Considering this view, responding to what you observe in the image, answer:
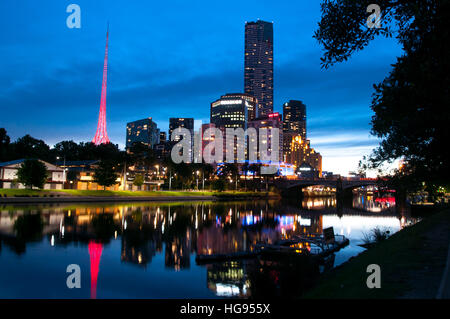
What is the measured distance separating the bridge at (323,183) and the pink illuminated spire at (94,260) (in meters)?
117

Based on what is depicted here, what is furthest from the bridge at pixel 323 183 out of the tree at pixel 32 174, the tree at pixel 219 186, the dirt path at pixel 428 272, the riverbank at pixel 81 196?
the dirt path at pixel 428 272

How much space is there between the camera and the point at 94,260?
76.3 feet

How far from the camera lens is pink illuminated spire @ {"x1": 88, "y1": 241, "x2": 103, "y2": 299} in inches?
688

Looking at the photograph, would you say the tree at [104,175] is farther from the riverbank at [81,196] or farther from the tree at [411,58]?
the tree at [411,58]

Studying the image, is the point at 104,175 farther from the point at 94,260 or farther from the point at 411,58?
the point at 411,58

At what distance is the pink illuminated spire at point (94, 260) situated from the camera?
17469mm

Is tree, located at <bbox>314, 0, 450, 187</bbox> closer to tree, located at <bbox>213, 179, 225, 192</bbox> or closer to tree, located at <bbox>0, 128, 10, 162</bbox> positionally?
tree, located at <bbox>213, 179, 225, 192</bbox>

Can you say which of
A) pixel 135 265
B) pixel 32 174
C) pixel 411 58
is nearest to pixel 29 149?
pixel 32 174

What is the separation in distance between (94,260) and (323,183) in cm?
13979

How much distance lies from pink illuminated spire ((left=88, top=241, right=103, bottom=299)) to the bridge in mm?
117065

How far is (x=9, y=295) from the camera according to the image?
50.8 feet
